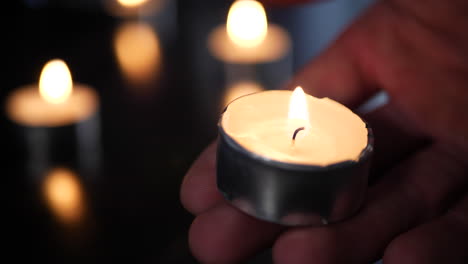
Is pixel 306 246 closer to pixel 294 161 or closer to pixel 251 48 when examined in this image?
pixel 294 161

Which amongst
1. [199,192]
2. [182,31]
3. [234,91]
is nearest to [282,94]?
[199,192]

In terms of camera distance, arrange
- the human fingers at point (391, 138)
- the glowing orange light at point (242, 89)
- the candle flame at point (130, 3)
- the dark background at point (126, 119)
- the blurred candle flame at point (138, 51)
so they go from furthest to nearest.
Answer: the candle flame at point (130, 3), the blurred candle flame at point (138, 51), the glowing orange light at point (242, 89), the dark background at point (126, 119), the human fingers at point (391, 138)

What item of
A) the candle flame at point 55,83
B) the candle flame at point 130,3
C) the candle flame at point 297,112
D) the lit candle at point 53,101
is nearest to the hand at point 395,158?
the candle flame at point 297,112

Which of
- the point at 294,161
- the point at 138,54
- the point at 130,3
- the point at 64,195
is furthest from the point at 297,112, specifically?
the point at 130,3

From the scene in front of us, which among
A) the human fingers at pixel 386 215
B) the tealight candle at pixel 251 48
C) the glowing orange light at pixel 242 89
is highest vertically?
the human fingers at pixel 386 215

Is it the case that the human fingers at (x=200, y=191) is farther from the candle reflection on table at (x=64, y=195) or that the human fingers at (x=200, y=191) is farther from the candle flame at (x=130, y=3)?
the candle flame at (x=130, y=3)
